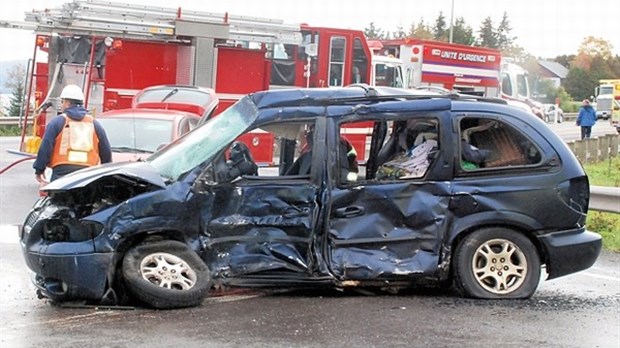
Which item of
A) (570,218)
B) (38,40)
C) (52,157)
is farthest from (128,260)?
(38,40)

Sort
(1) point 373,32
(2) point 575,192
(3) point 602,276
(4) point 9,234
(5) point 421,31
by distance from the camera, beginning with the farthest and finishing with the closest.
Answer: (1) point 373,32 → (5) point 421,31 → (4) point 9,234 → (3) point 602,276 → (2) point 575,192

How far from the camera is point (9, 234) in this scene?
36.5ft

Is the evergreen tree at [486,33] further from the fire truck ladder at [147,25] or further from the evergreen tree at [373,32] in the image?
the fire truck ladder at [147,25]

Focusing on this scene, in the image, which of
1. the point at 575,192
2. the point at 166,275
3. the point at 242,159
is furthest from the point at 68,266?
the point at 575,192

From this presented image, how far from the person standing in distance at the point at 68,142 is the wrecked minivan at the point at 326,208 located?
1646mm

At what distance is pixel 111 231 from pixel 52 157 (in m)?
2.52

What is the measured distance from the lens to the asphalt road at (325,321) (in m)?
6.34

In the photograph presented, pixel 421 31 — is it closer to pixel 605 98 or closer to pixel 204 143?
pixel 605 98

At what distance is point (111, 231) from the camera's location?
712 cm

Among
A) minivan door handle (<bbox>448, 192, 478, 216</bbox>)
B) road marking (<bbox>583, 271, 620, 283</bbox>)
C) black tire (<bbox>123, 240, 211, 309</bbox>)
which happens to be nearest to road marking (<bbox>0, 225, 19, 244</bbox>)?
black tire (<bbox>123, 240, 211, 309</bbox>)

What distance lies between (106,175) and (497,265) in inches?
126

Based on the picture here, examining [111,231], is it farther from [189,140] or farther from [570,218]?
[570,218]

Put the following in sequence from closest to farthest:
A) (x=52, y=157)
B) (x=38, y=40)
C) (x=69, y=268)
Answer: (x=69, y=268) < (x=52, y=157) < (x=38, y=40)

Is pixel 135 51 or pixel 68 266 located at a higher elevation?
pixel 135 51
